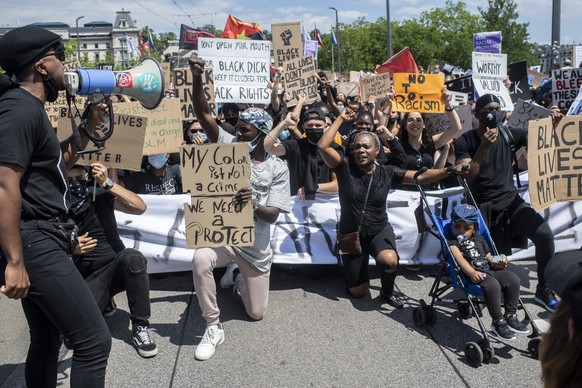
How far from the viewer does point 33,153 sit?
97.2 inches

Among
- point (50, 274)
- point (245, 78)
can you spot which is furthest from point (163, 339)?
point (245, 78)

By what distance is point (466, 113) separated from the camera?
296 inches

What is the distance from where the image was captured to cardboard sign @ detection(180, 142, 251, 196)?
4.22 metres

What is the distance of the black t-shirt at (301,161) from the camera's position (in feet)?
19.2

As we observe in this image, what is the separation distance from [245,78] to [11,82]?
593 centimetres

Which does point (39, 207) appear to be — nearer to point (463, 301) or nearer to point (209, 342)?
point (209, 342)

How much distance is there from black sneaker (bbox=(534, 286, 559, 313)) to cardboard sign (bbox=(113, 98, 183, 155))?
3.89 metres

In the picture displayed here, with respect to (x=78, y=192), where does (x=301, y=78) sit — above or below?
above

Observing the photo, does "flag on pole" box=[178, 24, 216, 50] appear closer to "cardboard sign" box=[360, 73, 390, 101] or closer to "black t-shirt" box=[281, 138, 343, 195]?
"cardboard sign" box=[360, 73, 390, 101]

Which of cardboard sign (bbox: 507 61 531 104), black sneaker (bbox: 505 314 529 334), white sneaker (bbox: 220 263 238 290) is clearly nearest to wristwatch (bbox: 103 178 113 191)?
white sneaker (bbox: 220 263 238 290)

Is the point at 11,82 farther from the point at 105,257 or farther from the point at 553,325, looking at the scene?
the point at 553,325

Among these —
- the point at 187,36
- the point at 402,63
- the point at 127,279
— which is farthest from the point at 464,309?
the point at 187,36

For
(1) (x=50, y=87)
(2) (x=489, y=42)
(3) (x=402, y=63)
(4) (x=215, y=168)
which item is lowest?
(4) (x=215, y=168)

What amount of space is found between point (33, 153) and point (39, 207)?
10.2 inches
